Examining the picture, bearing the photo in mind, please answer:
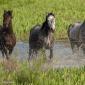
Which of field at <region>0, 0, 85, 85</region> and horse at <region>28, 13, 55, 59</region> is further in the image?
horse at <region>28, 13, 55, 59</region>

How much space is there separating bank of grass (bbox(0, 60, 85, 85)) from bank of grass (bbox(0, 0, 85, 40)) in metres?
10.6

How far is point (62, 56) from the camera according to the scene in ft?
52.5

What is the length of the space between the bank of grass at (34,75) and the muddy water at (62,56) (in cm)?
31

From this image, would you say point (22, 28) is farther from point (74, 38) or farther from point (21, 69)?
point (21, 69)

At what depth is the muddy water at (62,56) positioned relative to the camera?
12.9 m

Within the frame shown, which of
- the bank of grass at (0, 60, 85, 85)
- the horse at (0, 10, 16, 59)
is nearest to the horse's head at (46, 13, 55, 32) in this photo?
the horse at (0, 10, 16, 59)

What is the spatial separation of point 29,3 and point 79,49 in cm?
2060

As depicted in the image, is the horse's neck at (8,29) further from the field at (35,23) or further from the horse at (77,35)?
the field at (35,23)

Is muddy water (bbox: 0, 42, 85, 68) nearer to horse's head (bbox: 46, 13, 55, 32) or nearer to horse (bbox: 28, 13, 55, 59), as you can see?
horse (bbox: 28, 13, 55, 59)

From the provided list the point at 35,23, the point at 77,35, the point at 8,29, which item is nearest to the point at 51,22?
the point at 8,29

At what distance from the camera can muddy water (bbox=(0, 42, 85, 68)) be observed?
42.3 ft

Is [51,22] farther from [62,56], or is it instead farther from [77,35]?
[77,35]

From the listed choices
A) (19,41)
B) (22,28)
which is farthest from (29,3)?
(19,41)

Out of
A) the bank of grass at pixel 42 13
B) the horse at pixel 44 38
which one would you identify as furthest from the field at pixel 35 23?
the horse at pixel 44 38
